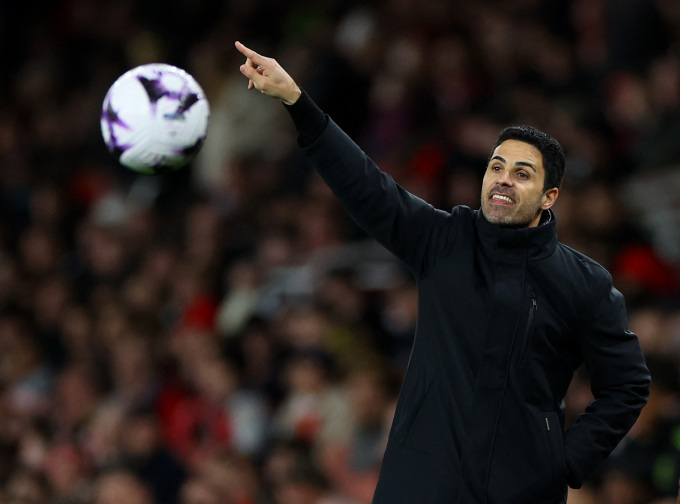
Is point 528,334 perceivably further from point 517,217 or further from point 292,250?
point 292,250

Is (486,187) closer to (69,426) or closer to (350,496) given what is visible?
(350,496)

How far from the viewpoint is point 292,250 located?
26.5 ft

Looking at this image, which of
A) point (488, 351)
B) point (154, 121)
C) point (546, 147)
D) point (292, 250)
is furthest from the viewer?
point (292, 250)

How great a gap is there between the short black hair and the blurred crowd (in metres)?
1.75

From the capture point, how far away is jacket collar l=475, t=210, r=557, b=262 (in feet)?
11.6

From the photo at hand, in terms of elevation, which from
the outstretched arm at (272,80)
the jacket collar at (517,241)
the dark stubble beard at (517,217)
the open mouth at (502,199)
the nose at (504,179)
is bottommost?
the jacket collar at (517,241)

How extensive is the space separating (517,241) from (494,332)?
11.2 inches

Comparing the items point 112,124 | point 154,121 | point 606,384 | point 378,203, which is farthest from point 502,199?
point 112,124

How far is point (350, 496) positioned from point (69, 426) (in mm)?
3069

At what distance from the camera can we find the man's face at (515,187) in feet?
11.7

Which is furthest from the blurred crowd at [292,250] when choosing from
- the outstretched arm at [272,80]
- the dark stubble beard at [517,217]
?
the outstretched arm at [272,80]

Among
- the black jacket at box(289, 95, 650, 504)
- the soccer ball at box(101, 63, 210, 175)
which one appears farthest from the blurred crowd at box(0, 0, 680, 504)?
the soccer ball at box(101, 63, 210, 175)

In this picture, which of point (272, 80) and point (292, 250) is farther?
point (292, 250)

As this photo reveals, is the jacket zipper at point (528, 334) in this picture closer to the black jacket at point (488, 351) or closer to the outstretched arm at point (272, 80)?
the black jacket at point (488, 351)
